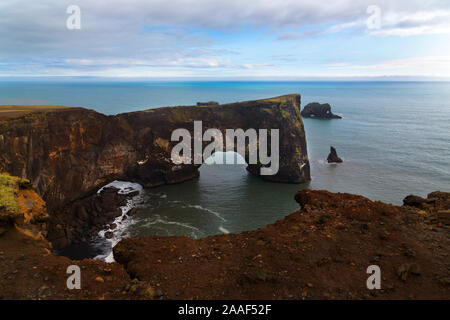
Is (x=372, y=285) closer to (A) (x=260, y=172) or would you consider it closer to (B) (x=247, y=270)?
(B) (x=247, y=270)

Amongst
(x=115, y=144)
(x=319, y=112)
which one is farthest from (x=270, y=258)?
(x=319, y=112)

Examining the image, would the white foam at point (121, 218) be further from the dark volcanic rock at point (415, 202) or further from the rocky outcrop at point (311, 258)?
the dark volcanic rock at point (415, 202)

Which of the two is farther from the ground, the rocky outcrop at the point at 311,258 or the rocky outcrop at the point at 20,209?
the rocky outcrop at the point at 20,209

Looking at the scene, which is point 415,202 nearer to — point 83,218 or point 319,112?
point 83,218

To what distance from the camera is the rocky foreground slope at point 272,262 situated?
31.8 ft

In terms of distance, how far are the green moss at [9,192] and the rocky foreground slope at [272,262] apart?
394mm

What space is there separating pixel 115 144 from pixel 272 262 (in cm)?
3816

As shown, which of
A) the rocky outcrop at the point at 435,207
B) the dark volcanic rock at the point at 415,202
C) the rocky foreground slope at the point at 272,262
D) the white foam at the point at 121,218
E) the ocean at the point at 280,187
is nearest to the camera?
the rocky foreground slope at the point at 272,262

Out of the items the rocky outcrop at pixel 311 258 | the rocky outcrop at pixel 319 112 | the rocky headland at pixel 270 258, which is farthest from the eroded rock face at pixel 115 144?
the rocky outcrop at pixel 319 112

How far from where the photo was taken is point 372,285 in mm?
9945

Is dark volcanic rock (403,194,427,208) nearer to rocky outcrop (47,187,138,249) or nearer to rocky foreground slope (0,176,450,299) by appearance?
rocky foreground slope (0,176,450,299)

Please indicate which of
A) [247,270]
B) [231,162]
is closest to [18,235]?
[247,270]

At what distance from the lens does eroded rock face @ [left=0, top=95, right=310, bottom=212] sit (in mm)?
31672

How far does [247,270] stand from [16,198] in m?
13.9
